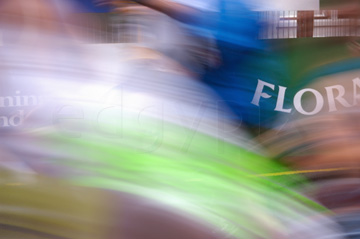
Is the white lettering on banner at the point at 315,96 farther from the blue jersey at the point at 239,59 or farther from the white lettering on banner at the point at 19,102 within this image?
the white lettering on banner at the point at 19,102

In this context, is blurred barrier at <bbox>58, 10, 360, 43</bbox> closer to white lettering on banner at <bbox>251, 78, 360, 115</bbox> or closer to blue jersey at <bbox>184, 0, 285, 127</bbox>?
blue jersey at <bbox>184, 0, 285, 127</bbox>

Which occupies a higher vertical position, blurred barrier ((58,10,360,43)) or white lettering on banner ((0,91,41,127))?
blurred barrier ((58,10,360,43))

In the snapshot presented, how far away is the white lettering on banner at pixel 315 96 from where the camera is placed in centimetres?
229

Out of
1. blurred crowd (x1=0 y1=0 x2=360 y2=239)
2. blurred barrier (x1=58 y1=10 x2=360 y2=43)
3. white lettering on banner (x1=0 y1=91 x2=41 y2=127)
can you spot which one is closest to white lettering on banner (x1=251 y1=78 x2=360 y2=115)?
blurred crowd (x1=0 y1=0 x2=360 y2=239)

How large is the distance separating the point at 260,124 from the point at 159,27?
0.62 meters

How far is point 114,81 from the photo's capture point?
2223 millimetres

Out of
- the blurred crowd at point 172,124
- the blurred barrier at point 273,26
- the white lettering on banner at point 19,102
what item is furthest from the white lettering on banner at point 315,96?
the white lettering on banner at point 19,102

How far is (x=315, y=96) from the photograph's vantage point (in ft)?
7.64

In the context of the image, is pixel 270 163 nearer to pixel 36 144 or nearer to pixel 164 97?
pixel 164 97

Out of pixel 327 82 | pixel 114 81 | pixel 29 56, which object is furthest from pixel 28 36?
pixel 327 82

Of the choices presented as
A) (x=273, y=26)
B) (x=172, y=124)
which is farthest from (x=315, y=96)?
(x=172, y=124)

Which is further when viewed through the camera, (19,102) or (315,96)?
(315,96)

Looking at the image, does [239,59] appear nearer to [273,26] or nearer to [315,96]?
[273,26]

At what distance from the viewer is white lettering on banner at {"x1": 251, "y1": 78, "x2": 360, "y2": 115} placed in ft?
7.51
